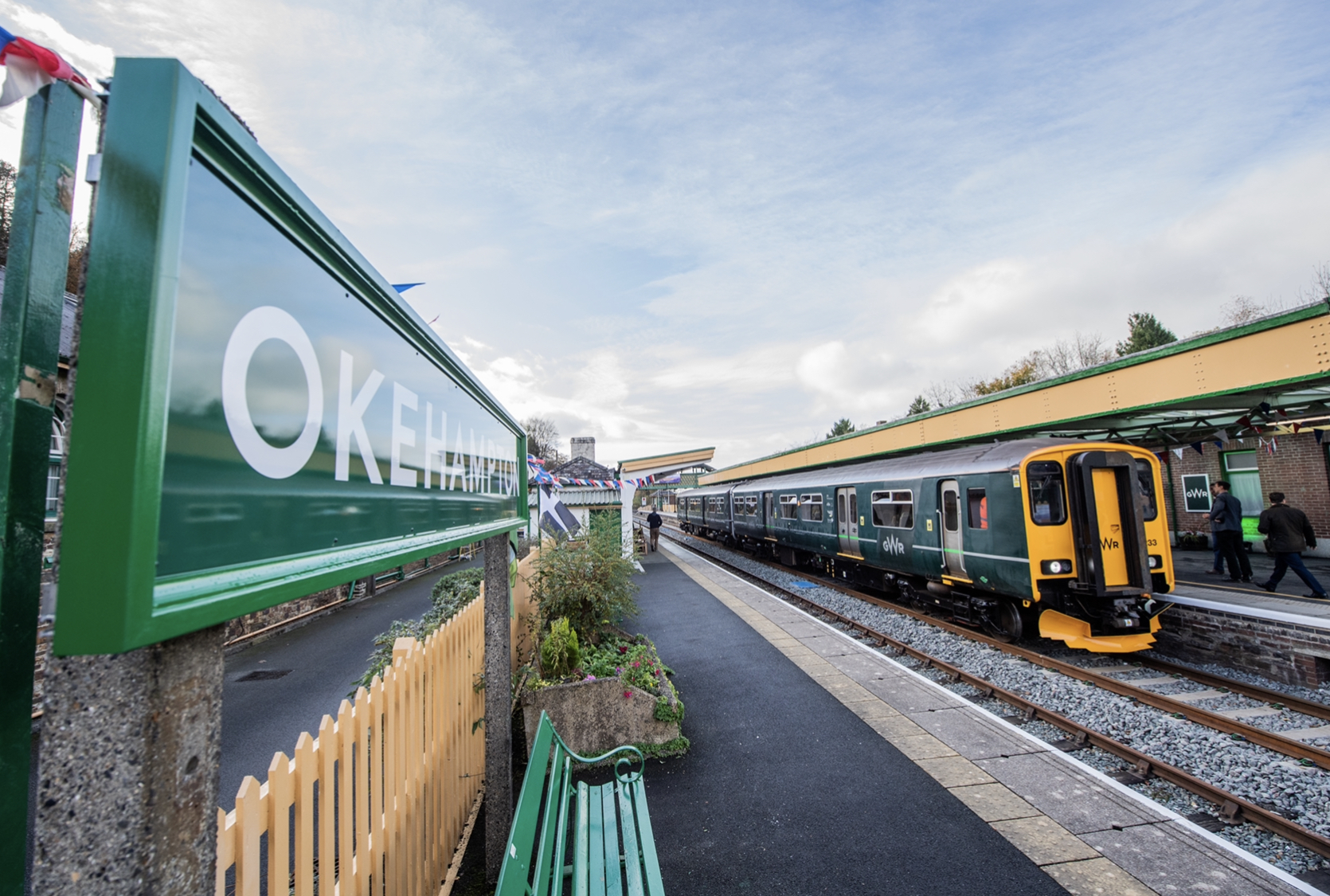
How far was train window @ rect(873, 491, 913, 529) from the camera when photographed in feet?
33.8

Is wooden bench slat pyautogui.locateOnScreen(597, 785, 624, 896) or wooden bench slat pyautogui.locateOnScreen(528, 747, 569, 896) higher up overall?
wooden bench slat pyautogui.locateOnScreen(528, 747, 569, 896)

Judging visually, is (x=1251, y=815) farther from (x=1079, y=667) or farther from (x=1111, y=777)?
(x=1079, y=667)

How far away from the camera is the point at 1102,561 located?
7562 millimetres

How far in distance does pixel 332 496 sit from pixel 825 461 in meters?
16.4

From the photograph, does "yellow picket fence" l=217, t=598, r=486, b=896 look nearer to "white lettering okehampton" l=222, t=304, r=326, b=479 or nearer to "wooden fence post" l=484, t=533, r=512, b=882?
"wooden fence post" l=484, t=533, r=512, b=882

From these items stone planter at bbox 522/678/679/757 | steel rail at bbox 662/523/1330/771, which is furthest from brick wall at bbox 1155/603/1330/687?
stone planter at bbox 522/678/679/757

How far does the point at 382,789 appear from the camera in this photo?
2809 millimetres

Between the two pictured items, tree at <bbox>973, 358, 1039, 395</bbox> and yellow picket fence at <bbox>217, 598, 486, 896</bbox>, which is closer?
yellow picket fence at <bbox>217, 598, 486, 896</bbox>

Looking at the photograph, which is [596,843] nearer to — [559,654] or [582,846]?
[582,846]

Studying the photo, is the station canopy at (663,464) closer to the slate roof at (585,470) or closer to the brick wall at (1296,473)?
the slate roof at (585,470)

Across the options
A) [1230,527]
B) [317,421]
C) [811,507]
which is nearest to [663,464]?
[811,507]

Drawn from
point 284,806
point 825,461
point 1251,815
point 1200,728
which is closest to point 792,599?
point 825,461

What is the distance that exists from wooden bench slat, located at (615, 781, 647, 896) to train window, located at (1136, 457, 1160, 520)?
27.1ft

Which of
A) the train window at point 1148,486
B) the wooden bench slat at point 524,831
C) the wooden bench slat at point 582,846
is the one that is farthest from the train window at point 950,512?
the wooden bench slat at point 524,831
